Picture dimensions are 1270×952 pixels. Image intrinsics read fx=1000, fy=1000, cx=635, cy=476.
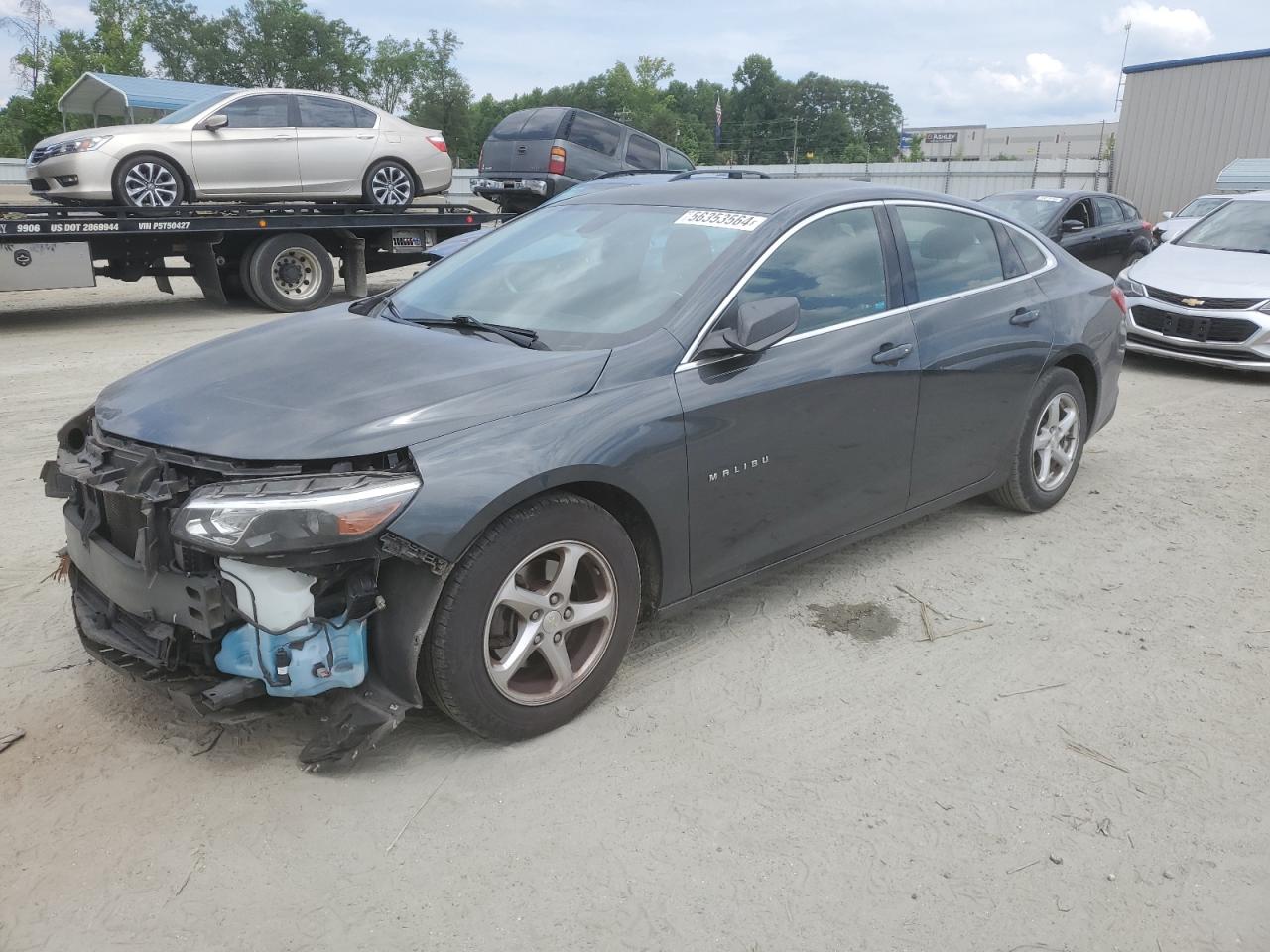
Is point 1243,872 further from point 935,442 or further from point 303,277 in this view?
point 303,277

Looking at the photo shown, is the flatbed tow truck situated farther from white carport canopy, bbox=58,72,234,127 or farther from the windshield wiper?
white carport canopy, bbox=58,72,234,127

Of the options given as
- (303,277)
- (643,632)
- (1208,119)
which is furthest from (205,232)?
(1208,119)

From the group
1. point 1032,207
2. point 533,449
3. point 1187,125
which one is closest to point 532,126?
point 1032,207

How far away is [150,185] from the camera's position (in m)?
11.3

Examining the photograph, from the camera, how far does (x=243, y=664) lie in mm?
2764

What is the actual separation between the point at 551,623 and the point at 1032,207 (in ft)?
37.0

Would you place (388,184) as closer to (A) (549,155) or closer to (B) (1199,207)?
(A) (549,155)

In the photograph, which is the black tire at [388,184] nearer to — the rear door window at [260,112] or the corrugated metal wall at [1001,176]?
the rear door window at [260,112]

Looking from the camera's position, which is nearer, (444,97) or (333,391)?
(333,391)

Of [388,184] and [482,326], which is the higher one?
[388,184]

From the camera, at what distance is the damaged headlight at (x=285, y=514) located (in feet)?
8.36

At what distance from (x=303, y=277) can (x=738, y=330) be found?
33.0ft

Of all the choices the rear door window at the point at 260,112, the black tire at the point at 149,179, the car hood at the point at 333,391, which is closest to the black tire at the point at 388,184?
the rear door window at the point at 260,112

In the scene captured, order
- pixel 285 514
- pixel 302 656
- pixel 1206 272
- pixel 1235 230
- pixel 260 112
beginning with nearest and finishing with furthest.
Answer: pixel 285 514 → pixel 302 656 → pixel 1206 272 → pixel 1235 230 → pixel 260 112
